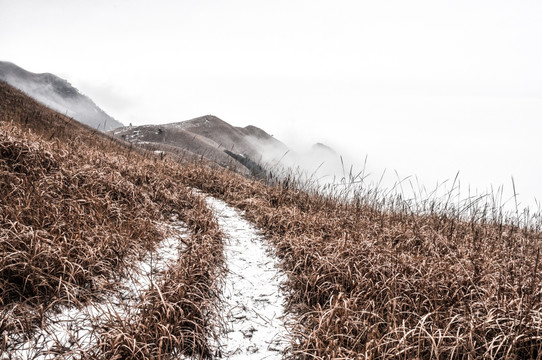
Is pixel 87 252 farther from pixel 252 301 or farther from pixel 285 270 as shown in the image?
pixel 285 270

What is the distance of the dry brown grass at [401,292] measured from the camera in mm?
2498

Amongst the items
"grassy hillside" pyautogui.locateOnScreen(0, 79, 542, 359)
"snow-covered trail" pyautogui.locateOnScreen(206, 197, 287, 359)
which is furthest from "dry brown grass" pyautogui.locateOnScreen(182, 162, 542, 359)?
"snow-covered trail" pyautogui.locateOnScreen(206, 197, 287, 359)

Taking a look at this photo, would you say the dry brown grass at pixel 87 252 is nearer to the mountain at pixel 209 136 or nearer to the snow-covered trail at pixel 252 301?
the snow-covered trail at pixel 252 301

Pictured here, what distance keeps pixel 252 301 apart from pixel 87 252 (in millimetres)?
2291

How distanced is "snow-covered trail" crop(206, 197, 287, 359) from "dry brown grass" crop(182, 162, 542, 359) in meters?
0.24

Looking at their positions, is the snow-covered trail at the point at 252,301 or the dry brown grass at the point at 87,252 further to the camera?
the snow-covered trail at the point at 252,301

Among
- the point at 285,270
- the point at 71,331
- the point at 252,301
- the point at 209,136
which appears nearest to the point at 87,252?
the point at 71,331

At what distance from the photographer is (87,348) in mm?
2381

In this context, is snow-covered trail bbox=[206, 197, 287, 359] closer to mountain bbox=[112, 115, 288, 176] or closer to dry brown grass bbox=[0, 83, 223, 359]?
dry brown grass bbox=[0, 83, 223, 359]

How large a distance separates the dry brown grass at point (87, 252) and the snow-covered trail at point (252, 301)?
0.29 meters

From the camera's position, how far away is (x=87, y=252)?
3.46 meters

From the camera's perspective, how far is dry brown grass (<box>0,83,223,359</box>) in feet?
8.43

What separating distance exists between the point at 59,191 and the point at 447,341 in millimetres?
6045

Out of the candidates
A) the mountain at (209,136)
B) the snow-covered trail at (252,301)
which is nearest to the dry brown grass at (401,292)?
the snow-covered trail at (252,301)
